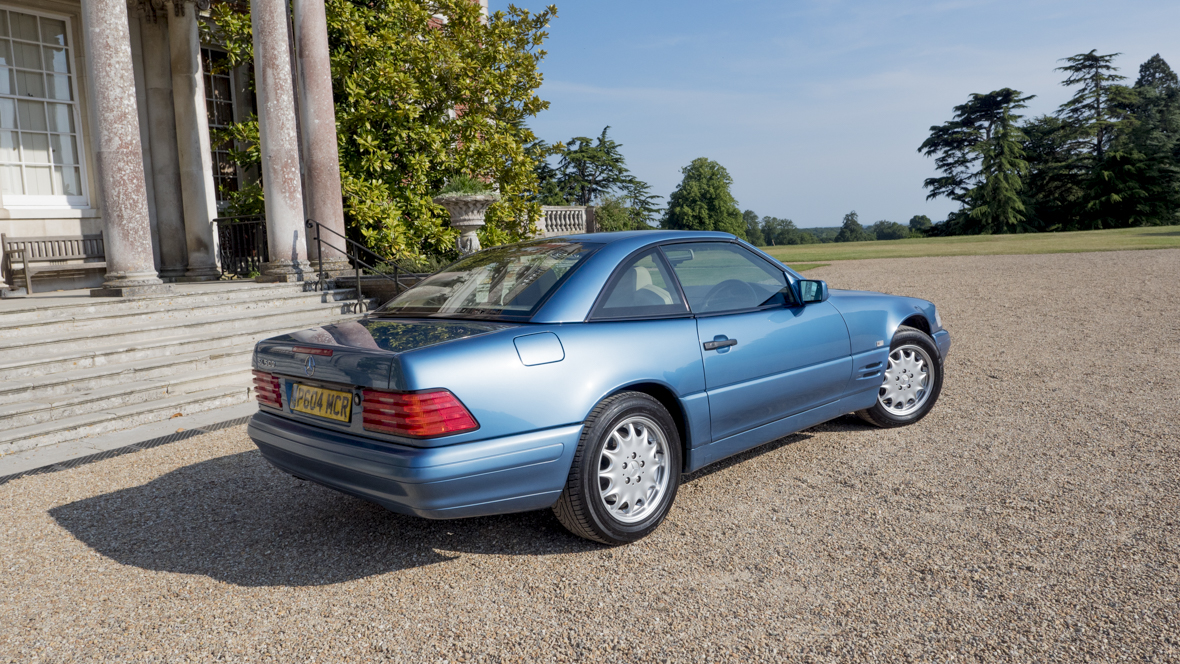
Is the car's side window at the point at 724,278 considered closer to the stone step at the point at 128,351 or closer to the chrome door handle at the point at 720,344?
the chrome door handle at the point at 720,344

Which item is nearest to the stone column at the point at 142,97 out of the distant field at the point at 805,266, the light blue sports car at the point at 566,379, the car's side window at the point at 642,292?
the light blue sports car at the point at 566,379

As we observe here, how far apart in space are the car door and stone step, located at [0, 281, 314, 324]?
6766mm

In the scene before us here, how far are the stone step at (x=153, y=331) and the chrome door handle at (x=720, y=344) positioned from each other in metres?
6.27

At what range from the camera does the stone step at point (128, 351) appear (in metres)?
6.61

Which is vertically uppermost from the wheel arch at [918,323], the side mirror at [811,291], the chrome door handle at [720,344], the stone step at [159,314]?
the side mirror at [811,291]

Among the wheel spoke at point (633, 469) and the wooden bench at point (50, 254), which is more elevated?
the wooden bench at point (50, 254)

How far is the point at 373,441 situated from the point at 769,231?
110 metres

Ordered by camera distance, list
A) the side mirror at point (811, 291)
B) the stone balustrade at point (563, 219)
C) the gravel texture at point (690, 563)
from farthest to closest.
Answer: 1. the stone balustrade at point (563, 219)
2. the side mirror at point (811, 291)
3. the gravel texture at point (690, 563)

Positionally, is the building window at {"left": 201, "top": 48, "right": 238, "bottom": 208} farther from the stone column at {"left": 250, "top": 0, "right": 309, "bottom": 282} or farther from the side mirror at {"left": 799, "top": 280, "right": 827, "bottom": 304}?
the side mirror at {"left": 799, "top": 280, "right": 827, "bottom": 304}

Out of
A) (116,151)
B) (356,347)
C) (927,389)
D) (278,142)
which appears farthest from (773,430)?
(278,142)

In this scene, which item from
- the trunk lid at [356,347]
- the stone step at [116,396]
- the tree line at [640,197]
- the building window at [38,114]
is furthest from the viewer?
the tree line at [640,197]

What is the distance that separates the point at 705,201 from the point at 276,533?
232ft

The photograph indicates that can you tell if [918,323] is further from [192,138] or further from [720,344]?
[192,138]

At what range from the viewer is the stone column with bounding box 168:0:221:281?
41.3 feet
